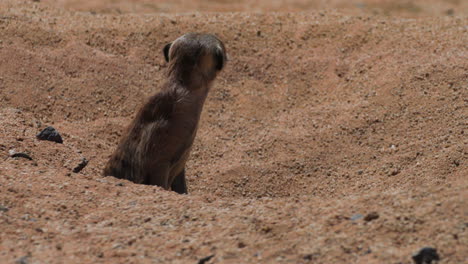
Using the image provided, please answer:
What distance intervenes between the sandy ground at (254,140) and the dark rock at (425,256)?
4 cm

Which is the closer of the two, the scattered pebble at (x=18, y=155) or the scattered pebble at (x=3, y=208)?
the scattered pebble at (x=3, y=208)

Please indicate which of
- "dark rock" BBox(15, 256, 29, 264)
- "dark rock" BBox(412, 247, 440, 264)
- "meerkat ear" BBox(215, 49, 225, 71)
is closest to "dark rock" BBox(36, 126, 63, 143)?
"meerkat ear" BBox(215, 49, 225, 71)

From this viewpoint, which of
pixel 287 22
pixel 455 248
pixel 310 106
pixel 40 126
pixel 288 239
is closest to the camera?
pixel 455 248

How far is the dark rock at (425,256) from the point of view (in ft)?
10.7

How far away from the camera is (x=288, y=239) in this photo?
3.61 meters

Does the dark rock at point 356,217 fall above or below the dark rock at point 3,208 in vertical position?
above

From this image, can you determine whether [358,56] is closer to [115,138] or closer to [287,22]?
[287,22]

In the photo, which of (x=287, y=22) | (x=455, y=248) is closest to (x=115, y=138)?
(x=287, y=22)

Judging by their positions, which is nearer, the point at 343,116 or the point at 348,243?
the point at 348,243

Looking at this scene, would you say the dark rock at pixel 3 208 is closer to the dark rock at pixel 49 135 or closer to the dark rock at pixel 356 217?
the dark rock at pixel 49 135

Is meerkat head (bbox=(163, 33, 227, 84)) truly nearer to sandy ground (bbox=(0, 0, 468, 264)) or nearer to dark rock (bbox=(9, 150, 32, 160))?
sandy ground (bbox=(0, 0, 468, 264))

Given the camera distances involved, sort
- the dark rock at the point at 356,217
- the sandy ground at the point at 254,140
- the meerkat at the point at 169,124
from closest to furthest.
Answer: the sandy ground at the point at 254,140
the dark rock at the point at 356,217
the meerkat at the point at 169,124

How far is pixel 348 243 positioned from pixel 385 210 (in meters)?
0.38

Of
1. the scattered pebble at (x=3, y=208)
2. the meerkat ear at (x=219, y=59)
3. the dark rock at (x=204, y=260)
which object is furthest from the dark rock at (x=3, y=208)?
A: the meerkat ear at (x=219, y=59)
